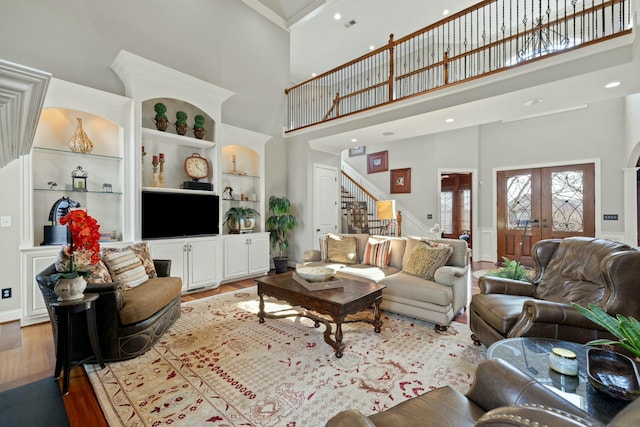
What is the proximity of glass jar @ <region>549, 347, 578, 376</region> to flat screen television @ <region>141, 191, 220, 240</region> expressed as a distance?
14.1 feet

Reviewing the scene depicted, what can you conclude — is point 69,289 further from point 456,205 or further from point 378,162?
point 456,205

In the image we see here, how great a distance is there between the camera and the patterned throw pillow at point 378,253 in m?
3.90

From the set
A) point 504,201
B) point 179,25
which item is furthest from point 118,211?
point 504,201

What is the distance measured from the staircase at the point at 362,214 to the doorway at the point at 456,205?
60.2 inches

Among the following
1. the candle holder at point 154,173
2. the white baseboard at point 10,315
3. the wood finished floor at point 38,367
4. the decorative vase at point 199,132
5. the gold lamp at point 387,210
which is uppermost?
the decorative vase at point 199,132

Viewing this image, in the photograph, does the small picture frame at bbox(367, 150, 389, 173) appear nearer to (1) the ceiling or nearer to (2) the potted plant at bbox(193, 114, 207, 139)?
(1) the ceiling

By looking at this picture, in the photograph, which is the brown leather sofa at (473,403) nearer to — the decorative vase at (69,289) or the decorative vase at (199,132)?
the decorative vase at (69,289)

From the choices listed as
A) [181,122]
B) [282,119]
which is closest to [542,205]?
[282,119]

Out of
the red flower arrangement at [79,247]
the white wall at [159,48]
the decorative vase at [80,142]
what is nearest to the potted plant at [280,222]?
the white wall at [159,48]

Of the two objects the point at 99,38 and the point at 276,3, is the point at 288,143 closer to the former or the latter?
the point at 276,3

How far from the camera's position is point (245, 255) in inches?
197

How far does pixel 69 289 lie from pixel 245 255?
3111 mm

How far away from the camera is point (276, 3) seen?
237 inches

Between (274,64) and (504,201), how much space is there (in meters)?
6.27
